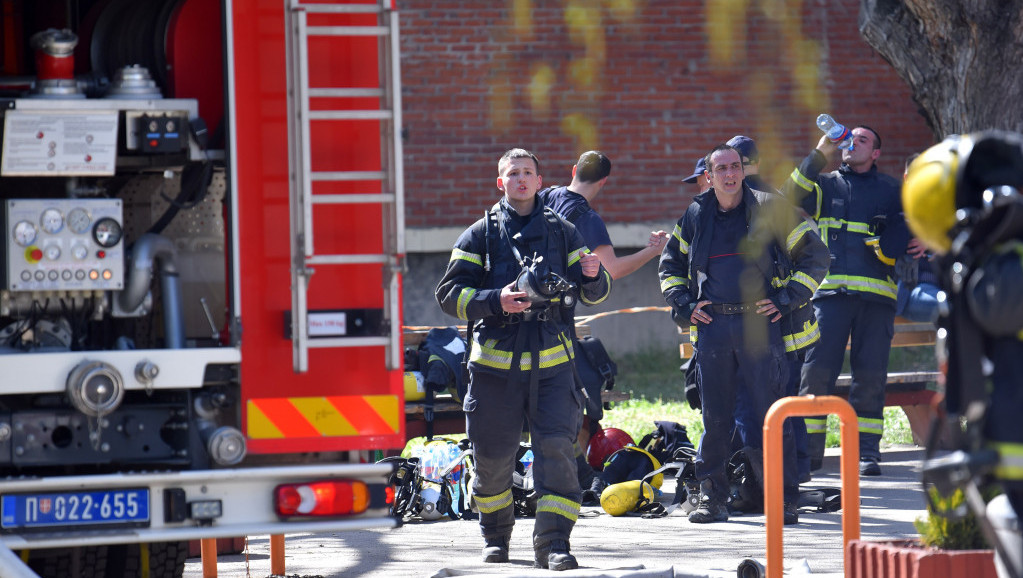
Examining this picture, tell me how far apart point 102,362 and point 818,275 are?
4.46 meters

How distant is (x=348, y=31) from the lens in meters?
4.88

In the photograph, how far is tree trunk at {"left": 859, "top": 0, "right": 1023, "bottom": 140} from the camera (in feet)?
34.3

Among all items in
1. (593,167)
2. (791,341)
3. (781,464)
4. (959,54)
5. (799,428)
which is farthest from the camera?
(959,54)

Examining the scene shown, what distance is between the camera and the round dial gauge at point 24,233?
4.77 metres

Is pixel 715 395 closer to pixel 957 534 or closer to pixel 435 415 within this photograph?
pixel 435 415

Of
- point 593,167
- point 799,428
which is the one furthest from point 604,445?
point 593,167

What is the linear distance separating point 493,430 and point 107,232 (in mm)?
2497

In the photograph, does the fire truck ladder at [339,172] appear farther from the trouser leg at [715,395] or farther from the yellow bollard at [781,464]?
the trouser leg at [715,395]

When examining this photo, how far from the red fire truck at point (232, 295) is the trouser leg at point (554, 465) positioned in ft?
5.84

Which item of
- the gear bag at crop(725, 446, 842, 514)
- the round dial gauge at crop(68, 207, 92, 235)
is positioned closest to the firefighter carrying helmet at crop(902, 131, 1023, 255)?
the round dial gauge at crop(68, 207, 92, 235)

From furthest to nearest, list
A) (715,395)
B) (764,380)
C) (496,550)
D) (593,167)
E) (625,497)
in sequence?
1. (625,497)
2. (593,167)
3. (715,395)
4. (764,380)
5. (496,550)

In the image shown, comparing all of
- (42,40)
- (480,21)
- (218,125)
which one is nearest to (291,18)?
(218,125)

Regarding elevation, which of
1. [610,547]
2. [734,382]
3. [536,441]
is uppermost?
[734,382]

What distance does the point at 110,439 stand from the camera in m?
4.88
